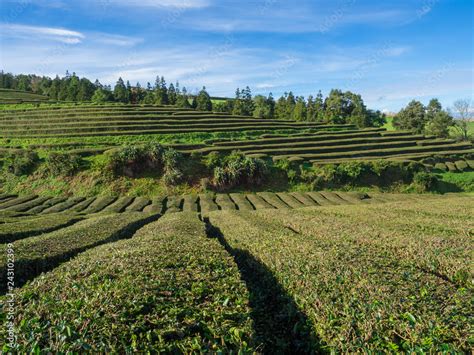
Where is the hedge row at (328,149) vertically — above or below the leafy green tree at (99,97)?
below

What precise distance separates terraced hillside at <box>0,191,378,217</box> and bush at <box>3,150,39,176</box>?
5817 millimetres

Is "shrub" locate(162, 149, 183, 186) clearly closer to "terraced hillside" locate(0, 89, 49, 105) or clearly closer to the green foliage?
"terraced hillside" locate(0, 89, 49, 105)

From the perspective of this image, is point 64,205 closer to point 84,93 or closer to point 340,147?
point 340,147

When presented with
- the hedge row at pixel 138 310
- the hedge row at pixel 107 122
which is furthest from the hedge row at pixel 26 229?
the hedge row at pixel 107 122

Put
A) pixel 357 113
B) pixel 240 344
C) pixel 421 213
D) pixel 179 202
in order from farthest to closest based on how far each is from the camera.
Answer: pixel 357 113 < pixel 179 202 < pixel 421 213 < pixel 240 344

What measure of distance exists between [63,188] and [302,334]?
38374mm

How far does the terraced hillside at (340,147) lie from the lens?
144 feet

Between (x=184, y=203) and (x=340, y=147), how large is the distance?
96.0 feet

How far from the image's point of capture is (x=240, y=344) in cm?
367

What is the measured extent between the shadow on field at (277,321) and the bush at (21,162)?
42090mm

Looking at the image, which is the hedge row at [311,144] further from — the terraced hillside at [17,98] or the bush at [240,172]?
the terraced hillside at [17,98]

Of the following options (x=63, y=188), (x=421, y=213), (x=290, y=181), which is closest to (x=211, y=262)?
(x=421, y=213)

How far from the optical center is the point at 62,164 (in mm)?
37594

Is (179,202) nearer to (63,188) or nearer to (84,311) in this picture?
(63,188)
